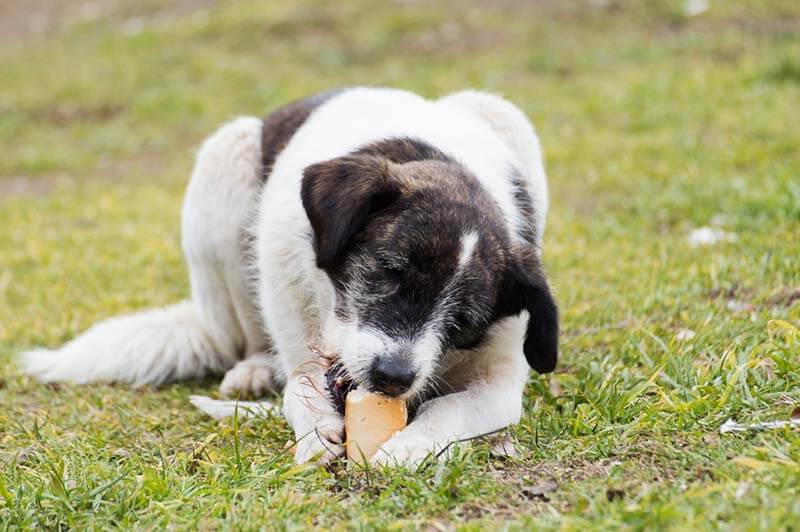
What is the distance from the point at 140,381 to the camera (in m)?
5.39

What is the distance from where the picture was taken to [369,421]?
3.73 metres

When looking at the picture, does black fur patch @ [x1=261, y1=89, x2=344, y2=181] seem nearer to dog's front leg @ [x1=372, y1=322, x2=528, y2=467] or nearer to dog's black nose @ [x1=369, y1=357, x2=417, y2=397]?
dog's front leg @ [x1=372, y1=322, x2=528, y2=467]

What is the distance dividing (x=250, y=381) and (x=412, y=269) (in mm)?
1870

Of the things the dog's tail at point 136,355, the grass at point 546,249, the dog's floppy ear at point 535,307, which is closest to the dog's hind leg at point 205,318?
the dog's tail at point 136,355

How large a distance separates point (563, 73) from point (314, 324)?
9.94 meters

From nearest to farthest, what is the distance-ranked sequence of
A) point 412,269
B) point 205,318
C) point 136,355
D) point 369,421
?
point 412,269
point 369,421
point 136,355
point 205,318

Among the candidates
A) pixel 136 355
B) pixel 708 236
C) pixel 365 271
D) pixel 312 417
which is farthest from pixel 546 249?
pixel 365 271

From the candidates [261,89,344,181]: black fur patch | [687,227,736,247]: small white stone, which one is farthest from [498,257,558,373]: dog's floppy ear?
[687,227,736,247]: small white stone

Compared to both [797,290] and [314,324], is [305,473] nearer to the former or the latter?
[314,324]

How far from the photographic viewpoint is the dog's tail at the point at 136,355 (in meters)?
5.40

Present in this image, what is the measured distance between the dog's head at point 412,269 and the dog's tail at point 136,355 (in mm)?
1744

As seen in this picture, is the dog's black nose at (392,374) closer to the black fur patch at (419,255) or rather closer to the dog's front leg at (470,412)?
the black fur patch at (419,255)

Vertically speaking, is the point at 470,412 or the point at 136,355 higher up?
the point at 470,412

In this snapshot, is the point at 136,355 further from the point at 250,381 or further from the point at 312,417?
the point at 312,417
